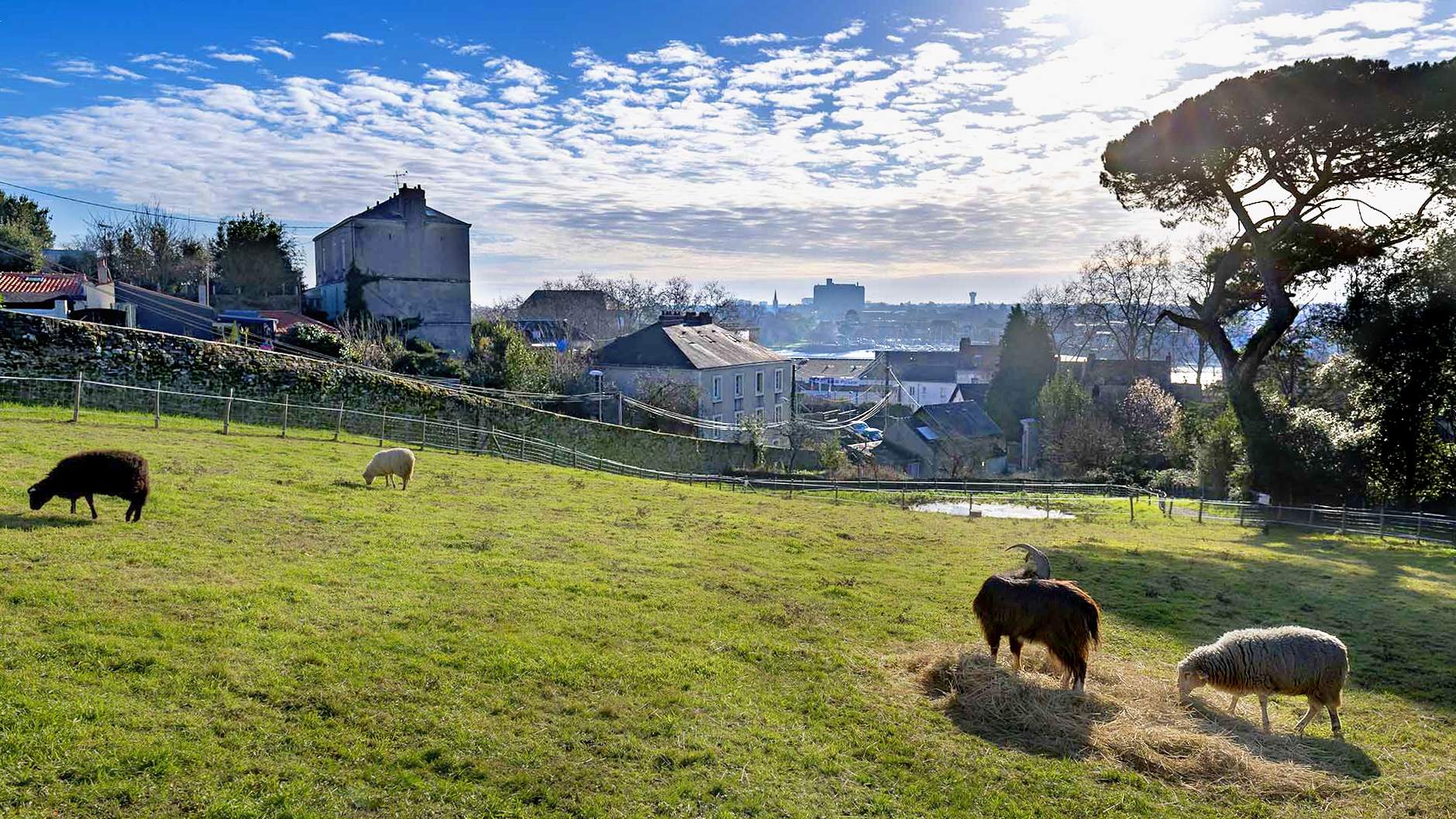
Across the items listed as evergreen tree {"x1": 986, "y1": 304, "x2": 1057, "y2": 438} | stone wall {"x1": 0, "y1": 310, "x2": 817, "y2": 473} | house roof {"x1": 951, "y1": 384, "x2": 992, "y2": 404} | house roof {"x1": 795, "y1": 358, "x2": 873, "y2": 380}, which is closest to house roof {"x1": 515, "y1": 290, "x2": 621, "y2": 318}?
house roof {"x1": 795, "y1": 358, "x2": 873, "y2": 380}

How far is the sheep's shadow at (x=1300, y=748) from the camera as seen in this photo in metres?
8.41

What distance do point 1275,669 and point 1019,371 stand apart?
2538 inches

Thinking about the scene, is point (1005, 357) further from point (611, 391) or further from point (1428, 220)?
point (1428, 220)

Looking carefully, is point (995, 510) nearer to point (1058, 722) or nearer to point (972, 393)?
point (1058, 722)

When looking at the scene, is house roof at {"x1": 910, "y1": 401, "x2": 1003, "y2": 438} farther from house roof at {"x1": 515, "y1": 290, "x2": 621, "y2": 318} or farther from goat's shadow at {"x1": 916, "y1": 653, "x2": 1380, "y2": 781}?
goat's shadow at {"x1": 916, "y1": 653, "x2": 1380, "y2": 781}

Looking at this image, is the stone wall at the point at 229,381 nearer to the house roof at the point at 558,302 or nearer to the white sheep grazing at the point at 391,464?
the white sheep grazing at the point at 391,464

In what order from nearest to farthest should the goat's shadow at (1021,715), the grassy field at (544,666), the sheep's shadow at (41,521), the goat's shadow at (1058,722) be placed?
the grassy field at (544,666), the goat's shadow at (1058,722), the goat's shadow at (1021,715), the sheep's shadow at (41,521)

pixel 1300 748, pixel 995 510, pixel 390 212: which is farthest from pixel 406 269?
pixel 1300 748

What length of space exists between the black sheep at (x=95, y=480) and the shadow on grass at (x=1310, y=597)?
1551 cm

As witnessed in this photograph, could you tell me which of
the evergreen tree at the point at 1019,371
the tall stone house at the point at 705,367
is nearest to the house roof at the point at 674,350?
the tall stone house at the point at 705,367

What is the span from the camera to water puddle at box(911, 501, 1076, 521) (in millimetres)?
29438

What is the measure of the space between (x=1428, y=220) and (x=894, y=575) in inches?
939

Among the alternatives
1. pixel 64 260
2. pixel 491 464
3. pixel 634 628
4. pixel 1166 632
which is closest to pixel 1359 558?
pixel 1166 632

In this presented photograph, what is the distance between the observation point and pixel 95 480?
13.2 metres
